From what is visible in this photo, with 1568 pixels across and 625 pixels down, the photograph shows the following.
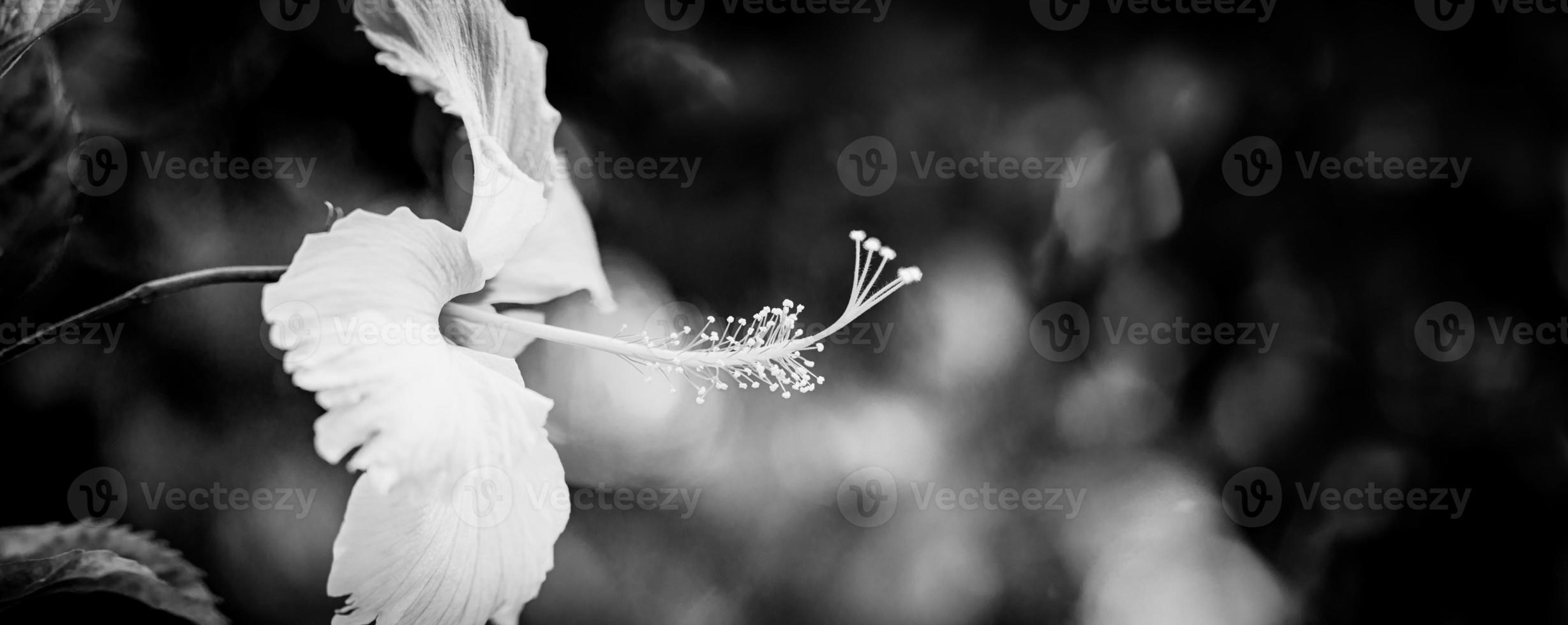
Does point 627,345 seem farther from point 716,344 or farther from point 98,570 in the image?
point 98,570

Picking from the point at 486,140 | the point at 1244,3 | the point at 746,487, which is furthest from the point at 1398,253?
the point at 486,140

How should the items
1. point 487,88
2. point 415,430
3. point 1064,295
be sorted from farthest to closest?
point 1064,295, point 487,88, point 415,430

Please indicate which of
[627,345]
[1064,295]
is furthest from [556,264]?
[1064,295]

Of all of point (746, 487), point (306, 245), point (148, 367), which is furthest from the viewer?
point (746, 487)

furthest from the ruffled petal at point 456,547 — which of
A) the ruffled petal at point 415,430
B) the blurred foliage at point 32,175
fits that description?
the blurred foliage at point 32,175

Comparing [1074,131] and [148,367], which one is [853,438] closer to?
[1074,131]

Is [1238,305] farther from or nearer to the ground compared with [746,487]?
farther from the ground

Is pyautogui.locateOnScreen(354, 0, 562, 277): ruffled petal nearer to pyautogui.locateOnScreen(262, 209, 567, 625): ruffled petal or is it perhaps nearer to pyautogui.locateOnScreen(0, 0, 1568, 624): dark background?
pyautogui.locateOnScreen(262, 209, 567, 625): ruffled petal
